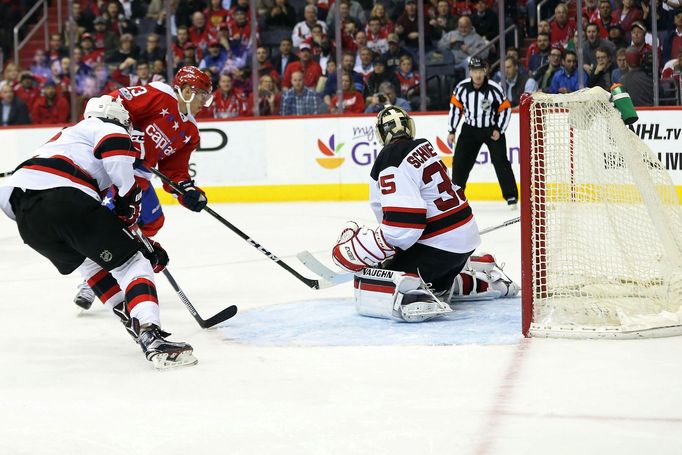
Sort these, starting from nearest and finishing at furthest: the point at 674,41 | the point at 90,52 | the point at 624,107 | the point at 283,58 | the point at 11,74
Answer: the point at 624,107 < the point at 674,41 < the point at 283,58 < the point at 90,52 < the point at 11,74

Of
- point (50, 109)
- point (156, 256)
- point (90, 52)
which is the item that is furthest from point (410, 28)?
point (156, 256)

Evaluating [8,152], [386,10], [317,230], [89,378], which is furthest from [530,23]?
[89,378]

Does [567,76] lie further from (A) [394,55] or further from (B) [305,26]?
(B) [305,26]

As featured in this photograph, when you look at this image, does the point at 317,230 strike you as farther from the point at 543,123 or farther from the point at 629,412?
the point at 629,412

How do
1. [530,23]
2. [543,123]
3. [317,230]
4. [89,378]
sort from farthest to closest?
1. [530,23]
2. [317,230]
3. [543,123]
4. [89,378]

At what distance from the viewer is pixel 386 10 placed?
30.3 feet

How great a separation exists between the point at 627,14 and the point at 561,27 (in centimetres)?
54

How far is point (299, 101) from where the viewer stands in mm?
9086

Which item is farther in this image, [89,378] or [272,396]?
[89,378]

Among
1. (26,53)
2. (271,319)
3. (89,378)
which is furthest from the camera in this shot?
(26,53)

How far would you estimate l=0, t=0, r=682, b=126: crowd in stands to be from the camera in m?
8.10

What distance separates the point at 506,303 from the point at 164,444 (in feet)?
6.64

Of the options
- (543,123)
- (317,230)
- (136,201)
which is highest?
(543,123)

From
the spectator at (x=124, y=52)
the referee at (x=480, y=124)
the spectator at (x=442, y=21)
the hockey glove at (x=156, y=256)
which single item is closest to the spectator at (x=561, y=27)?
the spectator at (x=442, y=21)
